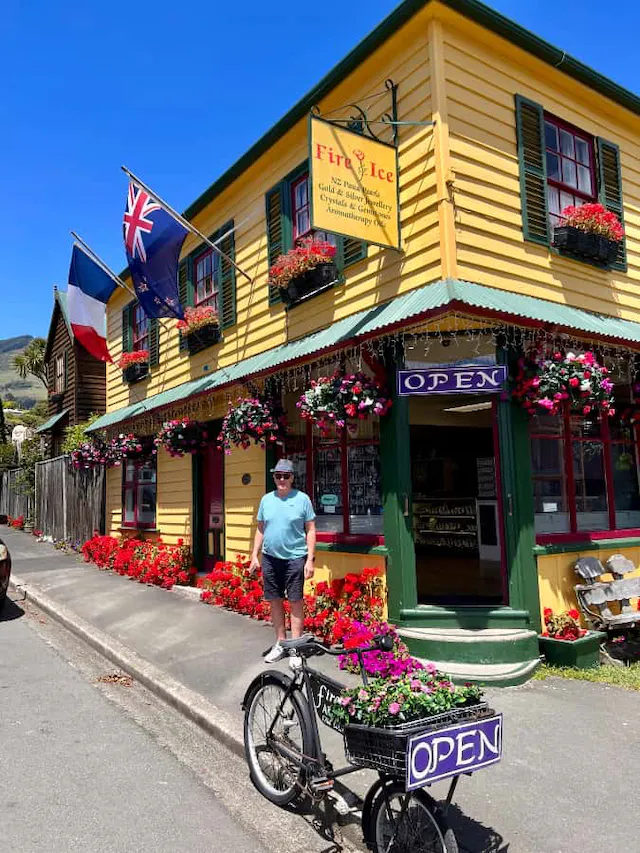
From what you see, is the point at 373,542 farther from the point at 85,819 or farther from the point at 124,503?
the point at 124,503

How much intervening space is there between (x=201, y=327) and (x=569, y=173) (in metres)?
6.41

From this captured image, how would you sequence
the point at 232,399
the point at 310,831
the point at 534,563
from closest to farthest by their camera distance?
the point at 310,831 < the point at 534,563 < the point at 232,399

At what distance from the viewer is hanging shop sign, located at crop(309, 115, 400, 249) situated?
635cm

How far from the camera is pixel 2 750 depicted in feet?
15.4

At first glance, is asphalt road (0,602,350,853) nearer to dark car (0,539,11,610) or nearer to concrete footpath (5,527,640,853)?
concrete footpath (5,527,640,853)

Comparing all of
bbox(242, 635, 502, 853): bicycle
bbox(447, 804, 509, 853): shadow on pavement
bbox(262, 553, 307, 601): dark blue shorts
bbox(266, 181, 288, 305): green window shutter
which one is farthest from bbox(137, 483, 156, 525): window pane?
bbox(447, 804, 509, 853): shadow on pavement

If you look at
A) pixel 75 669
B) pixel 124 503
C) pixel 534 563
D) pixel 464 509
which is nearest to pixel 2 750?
pixel 75 669

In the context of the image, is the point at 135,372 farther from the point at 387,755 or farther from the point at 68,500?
the point at 387,755

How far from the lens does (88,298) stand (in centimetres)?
1309

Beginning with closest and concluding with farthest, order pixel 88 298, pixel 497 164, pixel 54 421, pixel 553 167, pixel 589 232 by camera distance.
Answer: pixel 497 164 → pixel 589 232 → pixel 553 167 → pixel 88 298 → pixel 54 421

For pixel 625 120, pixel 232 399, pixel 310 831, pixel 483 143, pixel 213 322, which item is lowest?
pixel 310 831

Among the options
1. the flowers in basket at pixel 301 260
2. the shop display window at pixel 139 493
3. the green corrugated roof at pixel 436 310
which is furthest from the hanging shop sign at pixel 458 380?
the shop display window at pixel 139 493

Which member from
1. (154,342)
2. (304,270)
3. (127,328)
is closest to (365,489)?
→ (304,270)

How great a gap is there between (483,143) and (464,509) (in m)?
7.53
